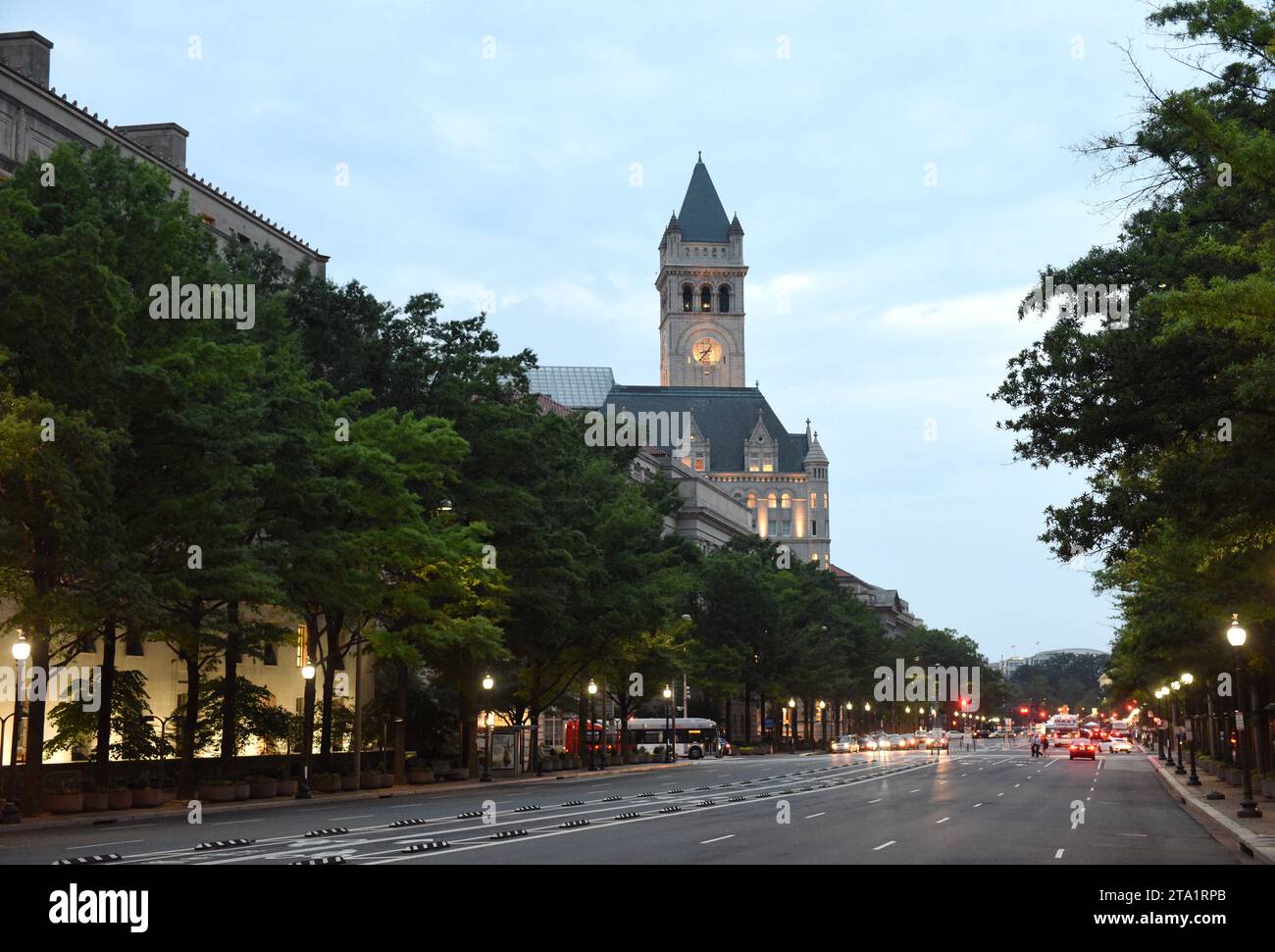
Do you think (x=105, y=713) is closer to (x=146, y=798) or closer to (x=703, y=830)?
(x=146, y=798)

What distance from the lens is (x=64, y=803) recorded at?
38219 millimetres

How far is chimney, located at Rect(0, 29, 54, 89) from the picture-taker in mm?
56781

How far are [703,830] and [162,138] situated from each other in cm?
4966

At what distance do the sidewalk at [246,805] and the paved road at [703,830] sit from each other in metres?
0.86

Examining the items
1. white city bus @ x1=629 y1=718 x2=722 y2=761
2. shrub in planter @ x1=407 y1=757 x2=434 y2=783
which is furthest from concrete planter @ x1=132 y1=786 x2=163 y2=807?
white city bus @ x1=629 y1=718 x2=722 y2=761

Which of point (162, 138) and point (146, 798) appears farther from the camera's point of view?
point (162, 138)

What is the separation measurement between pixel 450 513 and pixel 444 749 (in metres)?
17.8

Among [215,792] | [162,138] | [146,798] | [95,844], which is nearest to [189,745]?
[215,792]

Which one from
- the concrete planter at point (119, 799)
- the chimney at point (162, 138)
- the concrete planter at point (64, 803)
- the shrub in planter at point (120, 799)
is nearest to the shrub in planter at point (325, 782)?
the shrub in planter at point (120, 799)

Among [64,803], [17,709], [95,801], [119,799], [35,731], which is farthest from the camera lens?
[119,799]

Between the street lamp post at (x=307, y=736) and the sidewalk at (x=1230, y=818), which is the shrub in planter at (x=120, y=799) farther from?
the sidewalk at (x=1230, y=818)

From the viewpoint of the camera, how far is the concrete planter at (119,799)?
39.5 metres

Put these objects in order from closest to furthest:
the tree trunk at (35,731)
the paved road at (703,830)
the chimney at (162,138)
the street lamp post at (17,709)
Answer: the paved road at (703,830), the street lamp post at (17,709), the tree trunk at (35,731), the chimney at (162,138)

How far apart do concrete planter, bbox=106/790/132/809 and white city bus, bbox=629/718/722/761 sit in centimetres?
6963
